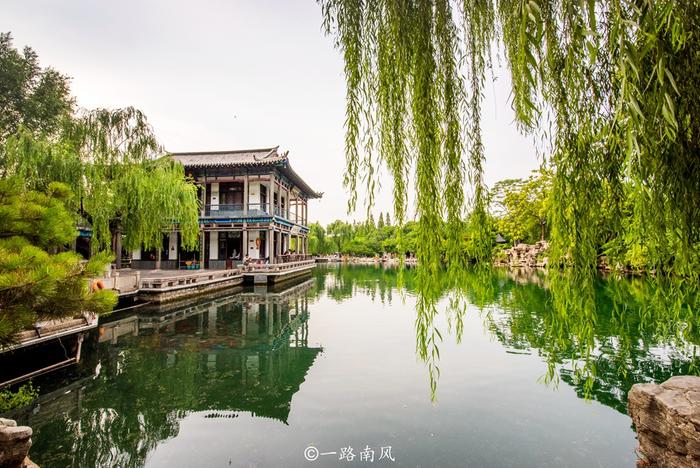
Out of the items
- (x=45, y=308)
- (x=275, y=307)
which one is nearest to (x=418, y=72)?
(x=45, y=308)

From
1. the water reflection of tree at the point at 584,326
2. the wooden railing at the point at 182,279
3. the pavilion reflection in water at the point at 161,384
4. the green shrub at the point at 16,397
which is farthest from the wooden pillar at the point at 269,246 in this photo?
the green shrub at the point at 16,397

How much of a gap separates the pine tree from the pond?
1.81 meters

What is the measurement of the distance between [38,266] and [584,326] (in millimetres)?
3255

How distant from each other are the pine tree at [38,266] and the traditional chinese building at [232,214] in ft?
49.1

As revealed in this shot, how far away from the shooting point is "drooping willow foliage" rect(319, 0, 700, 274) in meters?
1.45

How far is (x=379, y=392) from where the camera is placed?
4918mm

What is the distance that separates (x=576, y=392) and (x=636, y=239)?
412cm

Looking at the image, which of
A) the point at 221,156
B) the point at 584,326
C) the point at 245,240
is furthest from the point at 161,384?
the point at 221,156

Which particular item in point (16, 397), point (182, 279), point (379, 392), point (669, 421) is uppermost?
point (182, 279)

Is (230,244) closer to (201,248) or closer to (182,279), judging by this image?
(201,248)

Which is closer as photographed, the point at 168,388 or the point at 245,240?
the point at 168,388

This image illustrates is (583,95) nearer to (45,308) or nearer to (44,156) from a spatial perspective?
(45,308)

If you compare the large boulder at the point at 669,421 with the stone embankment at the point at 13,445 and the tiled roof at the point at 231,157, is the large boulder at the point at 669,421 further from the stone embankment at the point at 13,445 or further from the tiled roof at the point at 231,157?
the tiled roof at the point at 231,157

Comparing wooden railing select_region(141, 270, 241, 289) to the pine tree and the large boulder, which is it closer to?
the pine tree
